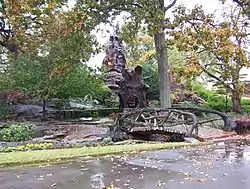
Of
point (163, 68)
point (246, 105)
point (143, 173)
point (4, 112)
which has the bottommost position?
point (143, 173)

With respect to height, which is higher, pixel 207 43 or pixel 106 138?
pixel 207 43

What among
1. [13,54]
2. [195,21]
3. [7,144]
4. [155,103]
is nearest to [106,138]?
[7,144]

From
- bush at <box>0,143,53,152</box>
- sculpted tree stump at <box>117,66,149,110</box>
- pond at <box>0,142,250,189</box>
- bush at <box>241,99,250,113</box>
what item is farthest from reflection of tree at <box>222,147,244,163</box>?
bush at <box>241,99,250,113</box>

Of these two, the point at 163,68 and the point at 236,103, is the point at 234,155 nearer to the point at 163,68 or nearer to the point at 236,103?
the point at 163,68

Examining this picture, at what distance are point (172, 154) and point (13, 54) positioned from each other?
20.7m

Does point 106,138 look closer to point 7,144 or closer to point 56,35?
point 7,144

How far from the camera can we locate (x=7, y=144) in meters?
12.6

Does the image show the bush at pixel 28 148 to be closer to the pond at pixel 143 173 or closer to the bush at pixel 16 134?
the bush at pixel 16 134

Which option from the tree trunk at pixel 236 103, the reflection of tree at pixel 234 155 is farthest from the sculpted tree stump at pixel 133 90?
the reflection of tree at pixel 234 155

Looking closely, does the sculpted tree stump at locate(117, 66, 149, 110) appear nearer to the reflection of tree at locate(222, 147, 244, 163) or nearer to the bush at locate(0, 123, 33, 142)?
the bush at locate(0, 123, 33, 142)

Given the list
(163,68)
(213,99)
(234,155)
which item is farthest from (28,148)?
(213,99)

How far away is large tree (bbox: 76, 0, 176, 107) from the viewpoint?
51.4 feet

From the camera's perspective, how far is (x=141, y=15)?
15.6 metres

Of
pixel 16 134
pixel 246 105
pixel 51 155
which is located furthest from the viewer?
pixel 246 105
